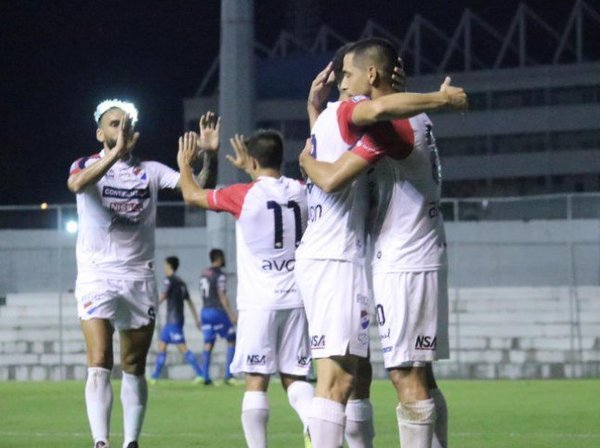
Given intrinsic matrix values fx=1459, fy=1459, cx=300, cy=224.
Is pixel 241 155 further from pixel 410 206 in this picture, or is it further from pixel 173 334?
pixel 173 334

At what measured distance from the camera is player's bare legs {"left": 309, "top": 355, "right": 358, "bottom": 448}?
685 centimetres

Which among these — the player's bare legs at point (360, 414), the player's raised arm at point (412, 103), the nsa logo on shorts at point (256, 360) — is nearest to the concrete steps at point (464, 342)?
the nsa logo on shorts at point (256, 360)

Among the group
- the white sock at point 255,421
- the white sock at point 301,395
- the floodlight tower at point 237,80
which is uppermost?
the floodlight tower at point 237,80

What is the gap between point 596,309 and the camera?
26.1 m

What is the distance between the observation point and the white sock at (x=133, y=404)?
975 centimetres

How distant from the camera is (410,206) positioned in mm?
6910

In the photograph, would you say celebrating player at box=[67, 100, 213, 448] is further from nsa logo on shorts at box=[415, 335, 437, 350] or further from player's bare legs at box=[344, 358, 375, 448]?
nsa logo on shorts at box=[415, 335, 437, 350]

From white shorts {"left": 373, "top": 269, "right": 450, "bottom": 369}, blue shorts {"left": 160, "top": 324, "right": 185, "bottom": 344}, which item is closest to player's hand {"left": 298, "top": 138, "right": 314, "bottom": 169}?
white shorts {"left": 373, "top": 269, "right": 450, "bottom": 369}

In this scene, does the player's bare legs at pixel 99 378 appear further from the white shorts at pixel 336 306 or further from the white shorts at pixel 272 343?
the white shorts at pixel 336 306

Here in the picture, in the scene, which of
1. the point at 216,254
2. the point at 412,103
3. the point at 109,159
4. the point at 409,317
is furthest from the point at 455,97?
the point at 216,254

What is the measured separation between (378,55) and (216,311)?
15.2 meters

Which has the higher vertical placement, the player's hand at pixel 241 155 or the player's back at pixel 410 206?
the player's hand at pixel 241 155

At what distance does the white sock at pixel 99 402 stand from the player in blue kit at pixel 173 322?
1201 centimetres

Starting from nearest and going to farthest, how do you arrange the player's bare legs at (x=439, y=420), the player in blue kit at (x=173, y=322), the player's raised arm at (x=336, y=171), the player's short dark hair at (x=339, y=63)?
the player's raised arm at (x=336, y=171)
the player's short dark hair at (x=339, y=63)
the player's bare legs at (x=439, y=420)
the player in blue kit at (x=173, y=322)
